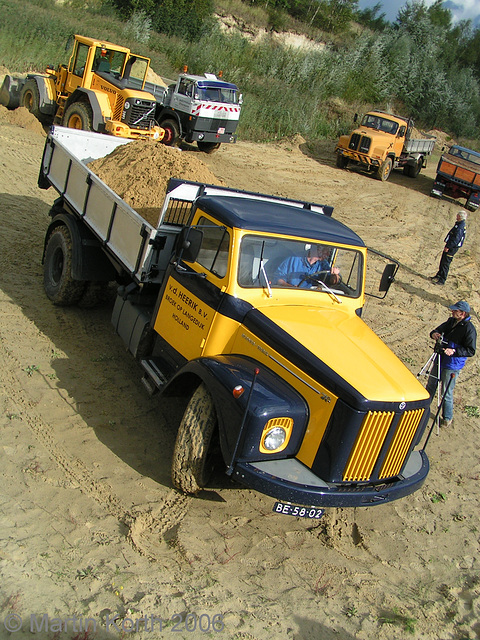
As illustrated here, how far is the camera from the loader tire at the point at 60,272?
7.49 meters

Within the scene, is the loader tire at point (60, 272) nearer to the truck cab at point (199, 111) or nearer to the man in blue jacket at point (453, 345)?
the man in blue jacket at point (453, 345)

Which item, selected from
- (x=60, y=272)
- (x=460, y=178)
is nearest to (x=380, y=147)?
(x=460, y=178)

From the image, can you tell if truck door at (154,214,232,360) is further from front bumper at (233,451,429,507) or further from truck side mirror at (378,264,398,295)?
truck side mirror at (378,264,398,295)

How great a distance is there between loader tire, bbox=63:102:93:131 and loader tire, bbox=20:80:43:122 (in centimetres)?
138

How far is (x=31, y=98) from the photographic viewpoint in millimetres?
16297

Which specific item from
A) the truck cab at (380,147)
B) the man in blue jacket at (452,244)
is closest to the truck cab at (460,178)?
the truck cab at (380,147)

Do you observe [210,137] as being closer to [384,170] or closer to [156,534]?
[384,170]

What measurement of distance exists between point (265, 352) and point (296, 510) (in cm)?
127

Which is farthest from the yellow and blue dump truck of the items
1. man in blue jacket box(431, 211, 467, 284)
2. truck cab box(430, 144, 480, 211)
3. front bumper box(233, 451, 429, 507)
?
truck cab box(430, 144, 480, 211)

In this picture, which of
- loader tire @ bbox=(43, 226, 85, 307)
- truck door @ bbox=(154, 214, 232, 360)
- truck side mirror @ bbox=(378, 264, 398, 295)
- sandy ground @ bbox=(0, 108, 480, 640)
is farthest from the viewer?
loader tire @ bbox=(43, 226, 85, 307)

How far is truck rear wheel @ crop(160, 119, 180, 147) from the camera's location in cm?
1794

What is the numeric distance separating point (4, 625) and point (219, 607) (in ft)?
4.43

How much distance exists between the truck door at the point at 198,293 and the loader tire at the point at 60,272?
220 cm

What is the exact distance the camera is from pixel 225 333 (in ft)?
16.8
